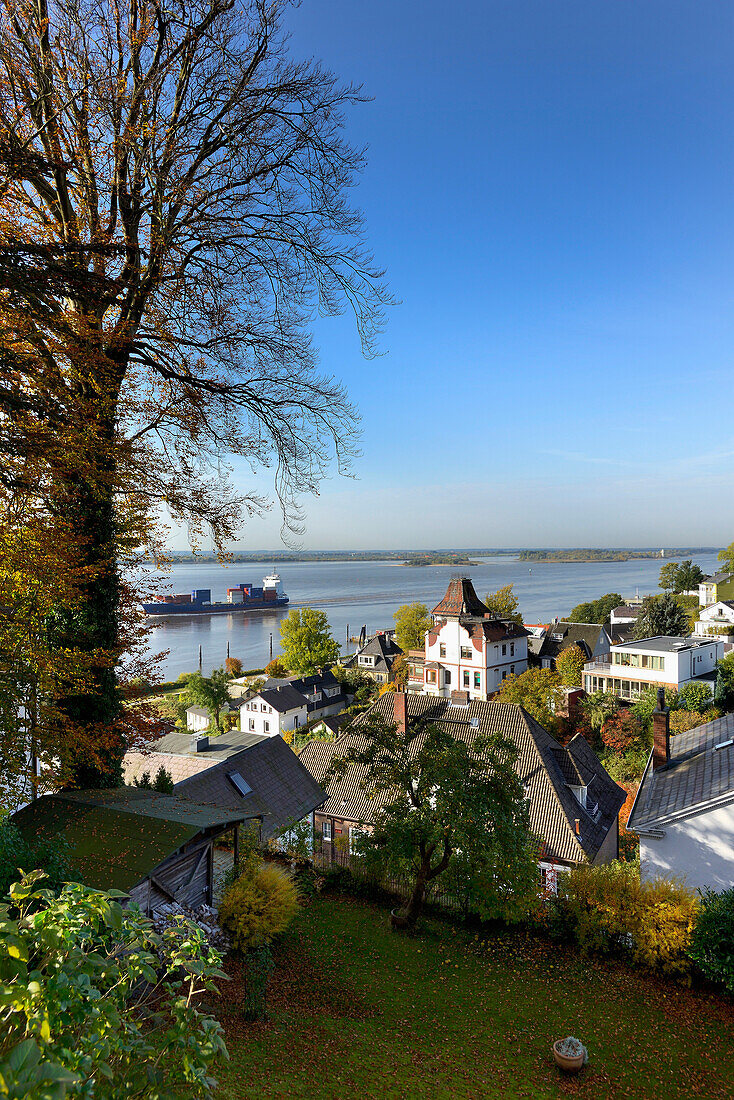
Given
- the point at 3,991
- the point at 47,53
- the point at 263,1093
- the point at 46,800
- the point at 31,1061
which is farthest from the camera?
the point at 46,800

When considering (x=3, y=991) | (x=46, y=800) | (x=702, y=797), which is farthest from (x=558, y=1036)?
(x=3, y=991)

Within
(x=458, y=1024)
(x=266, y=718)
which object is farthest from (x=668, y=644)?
(x=458, y=1024)

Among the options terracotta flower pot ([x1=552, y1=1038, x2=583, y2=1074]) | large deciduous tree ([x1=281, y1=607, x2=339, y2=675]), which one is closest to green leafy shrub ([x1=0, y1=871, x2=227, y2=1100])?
terracotta flower pot ([x1=552, y1=1038, x2=583, y2=1074])

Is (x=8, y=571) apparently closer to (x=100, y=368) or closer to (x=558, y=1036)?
(x=100, y=368)

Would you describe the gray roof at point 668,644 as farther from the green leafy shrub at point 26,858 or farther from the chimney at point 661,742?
the green leafy shrub at point 26,858

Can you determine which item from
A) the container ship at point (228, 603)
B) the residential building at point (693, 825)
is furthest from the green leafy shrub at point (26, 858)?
the container ship at point (228, 603)

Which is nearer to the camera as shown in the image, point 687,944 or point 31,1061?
point 31,1061

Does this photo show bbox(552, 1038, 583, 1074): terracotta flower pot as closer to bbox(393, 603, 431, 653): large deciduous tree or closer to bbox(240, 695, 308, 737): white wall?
bbox(240, 695, 308, 737): white wall
